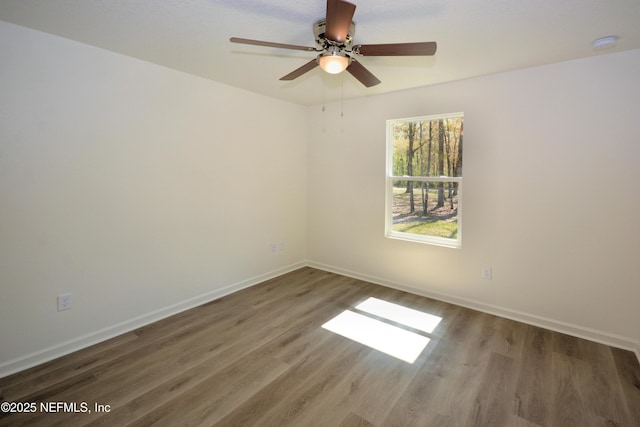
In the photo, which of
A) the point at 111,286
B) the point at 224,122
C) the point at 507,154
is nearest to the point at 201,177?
the point at 224,122

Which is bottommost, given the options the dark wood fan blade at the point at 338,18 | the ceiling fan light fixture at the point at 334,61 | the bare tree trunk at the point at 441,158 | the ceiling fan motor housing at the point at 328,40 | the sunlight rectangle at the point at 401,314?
the sunlight rectangle at the point at 401,314

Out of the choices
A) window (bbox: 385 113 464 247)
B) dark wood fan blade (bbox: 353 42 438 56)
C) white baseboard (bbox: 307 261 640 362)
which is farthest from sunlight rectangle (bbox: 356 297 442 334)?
dark wood fan blade (bbox: 353 42 438 56)

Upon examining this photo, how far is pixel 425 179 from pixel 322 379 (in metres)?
2.44

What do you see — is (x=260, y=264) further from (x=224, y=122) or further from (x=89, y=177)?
(x=89, y=177)

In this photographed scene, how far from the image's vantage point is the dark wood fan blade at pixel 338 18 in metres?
1.41

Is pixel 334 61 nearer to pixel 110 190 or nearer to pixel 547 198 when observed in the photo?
pixel 110 190

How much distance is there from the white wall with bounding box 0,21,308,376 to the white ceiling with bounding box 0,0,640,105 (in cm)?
29

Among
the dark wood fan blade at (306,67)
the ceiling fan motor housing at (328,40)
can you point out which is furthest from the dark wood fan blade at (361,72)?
the dark wood fan blade at (306,67)

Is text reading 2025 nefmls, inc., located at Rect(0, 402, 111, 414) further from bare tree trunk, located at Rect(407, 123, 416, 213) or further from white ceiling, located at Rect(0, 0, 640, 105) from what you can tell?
bare tree trunk, located at Rect(407, 123, 416, 213)

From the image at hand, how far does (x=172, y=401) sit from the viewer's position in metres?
1.88

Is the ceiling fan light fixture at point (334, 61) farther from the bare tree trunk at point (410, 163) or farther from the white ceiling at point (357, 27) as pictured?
the bare tree trunk at point (410, 163)

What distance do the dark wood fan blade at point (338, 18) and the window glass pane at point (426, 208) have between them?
224 centimetres

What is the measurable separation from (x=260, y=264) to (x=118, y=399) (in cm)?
217

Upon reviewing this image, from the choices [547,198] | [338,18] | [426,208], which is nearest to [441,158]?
[426,208]
